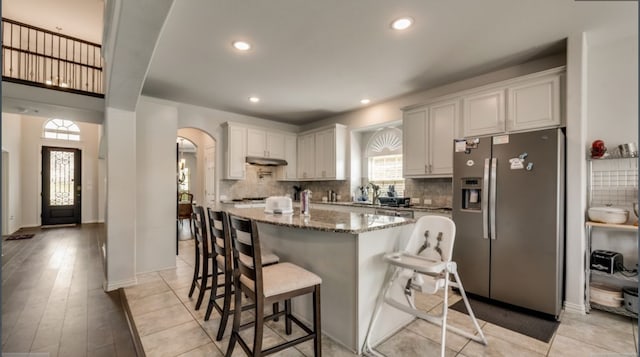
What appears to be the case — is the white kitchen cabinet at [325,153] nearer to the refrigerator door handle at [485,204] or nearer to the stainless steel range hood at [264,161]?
the stainless steel range hood at [264,161]

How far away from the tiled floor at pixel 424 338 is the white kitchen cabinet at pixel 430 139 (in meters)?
1.80

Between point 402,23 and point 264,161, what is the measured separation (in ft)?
12.0

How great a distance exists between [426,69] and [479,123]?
925mm

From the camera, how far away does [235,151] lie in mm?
5191

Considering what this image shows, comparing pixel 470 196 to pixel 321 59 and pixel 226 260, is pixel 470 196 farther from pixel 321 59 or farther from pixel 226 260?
pixel 226 260

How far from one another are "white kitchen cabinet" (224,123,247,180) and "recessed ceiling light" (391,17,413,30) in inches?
134

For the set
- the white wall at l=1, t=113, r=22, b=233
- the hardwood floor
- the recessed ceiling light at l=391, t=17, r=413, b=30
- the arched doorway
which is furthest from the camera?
the white wall at l=1, t=113, r=22, b=233

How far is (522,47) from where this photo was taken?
3021 mm

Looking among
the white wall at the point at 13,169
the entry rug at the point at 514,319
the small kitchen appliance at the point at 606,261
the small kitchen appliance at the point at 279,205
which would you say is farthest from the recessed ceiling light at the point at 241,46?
the white wall at the point at 13,169

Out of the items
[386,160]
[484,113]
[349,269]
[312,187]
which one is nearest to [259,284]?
[349,269]

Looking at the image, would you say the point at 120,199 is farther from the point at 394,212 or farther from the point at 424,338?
the point at 424,338

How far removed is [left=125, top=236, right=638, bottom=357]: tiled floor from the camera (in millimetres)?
2201

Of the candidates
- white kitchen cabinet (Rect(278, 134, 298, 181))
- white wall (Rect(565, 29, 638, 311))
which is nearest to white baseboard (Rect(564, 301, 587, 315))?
white wall (Rect(565, 29, 638, 311))

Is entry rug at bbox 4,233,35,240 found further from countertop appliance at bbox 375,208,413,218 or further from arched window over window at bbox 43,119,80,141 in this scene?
countertop appliance at bbox 375,208,413,218
